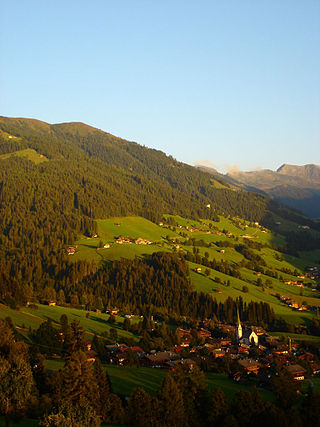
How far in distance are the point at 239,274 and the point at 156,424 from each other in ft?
360

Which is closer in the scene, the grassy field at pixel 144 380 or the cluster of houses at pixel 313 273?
the grassy field at pixel 144 380

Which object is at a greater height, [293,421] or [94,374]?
[94,374]

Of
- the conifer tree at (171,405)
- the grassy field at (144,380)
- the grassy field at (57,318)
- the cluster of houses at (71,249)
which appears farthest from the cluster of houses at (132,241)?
the conifer tree at (171,405)

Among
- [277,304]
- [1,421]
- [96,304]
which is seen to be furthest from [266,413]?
[277,304]

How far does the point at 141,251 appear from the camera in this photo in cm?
15575

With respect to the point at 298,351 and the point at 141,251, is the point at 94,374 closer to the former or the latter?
the point at 298,351

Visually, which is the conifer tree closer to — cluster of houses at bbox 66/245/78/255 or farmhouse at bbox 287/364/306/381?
farmhouse at bbox 287/364/306/381

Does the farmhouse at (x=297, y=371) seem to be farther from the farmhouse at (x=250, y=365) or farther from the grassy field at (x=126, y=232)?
the grassy field at (x=126, y=232)

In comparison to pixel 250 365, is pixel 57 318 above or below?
above

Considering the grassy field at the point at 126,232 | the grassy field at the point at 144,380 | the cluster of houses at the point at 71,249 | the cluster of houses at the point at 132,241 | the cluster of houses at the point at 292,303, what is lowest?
the cluster of houses at the point at 292,303

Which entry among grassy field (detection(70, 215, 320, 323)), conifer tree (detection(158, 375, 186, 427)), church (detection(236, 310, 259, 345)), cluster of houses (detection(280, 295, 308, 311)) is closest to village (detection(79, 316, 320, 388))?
church (detection(236, 310, 259, 345))

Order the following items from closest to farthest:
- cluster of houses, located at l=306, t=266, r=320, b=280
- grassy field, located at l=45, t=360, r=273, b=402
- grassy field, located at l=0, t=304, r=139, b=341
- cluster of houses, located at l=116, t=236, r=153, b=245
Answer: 1. grassy field, located at l=45, t=360, r=273, b=402
2. grassy field, located at l=0, t=304, r=139, b=341
3. cluster of houses, located at l=116, t=236, r=153, b=245
4. cluster of houses, located at l=306, t=266, r=320, b=280

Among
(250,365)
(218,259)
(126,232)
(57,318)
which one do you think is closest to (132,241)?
(126,232)

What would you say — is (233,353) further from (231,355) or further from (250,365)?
(250,365)
